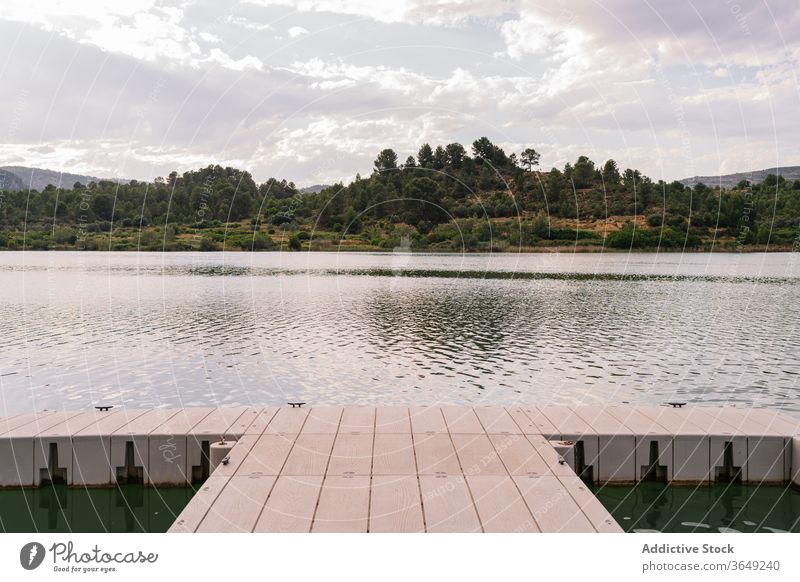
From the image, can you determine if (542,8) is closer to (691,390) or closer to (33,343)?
(691,390)

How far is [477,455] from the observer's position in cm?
1216

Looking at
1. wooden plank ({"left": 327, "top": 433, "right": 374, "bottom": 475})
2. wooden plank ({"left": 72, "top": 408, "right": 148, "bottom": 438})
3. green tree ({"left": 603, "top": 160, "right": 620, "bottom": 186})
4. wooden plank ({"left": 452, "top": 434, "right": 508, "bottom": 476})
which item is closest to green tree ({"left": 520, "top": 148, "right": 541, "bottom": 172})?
green tree ({"left": 603, "top": 160, "right": 620, "bottom": 186})

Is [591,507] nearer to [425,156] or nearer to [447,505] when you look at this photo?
[447,505]

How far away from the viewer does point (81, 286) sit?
63625 mm

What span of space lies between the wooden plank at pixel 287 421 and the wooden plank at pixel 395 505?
3654 millimetres

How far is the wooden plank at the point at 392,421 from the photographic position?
1410 cm

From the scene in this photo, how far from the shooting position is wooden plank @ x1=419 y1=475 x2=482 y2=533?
9.07 meters

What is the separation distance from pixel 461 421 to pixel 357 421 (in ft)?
7.23

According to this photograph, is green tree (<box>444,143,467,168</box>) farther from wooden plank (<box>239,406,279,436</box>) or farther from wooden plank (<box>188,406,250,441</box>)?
wooden plank (<box>188,406,250,441</box>)

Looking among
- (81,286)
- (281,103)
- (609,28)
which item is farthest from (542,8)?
(81,286)

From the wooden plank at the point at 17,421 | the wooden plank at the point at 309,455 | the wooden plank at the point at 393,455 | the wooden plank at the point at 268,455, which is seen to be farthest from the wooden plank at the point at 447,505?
the wooden plank at the point at 17,421

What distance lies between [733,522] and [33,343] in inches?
1199

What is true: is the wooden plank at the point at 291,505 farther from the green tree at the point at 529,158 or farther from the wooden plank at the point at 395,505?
the green tree at the point at 529,158

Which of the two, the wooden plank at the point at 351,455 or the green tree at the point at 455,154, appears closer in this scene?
the wooden plank at the point at 351,455
